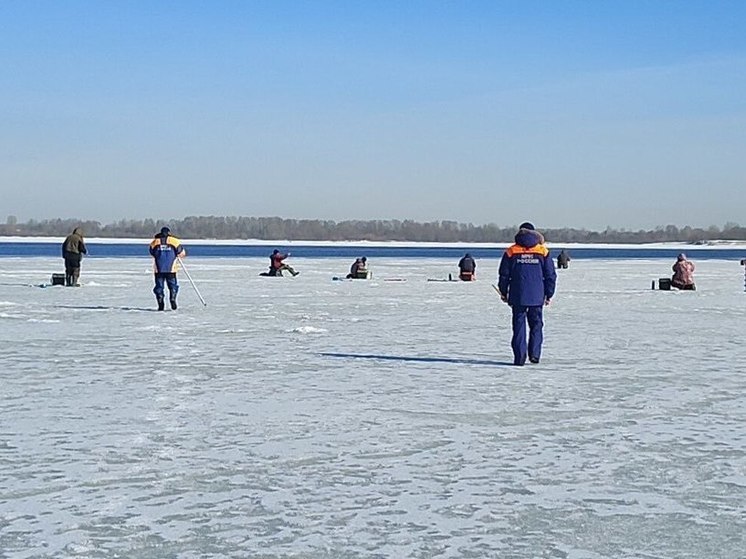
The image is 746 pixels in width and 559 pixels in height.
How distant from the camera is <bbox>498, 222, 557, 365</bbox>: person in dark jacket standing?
9.82 m

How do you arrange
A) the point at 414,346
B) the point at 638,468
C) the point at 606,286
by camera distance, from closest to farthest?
1. the point at 638,468
2. the point at 414,346
3. the point at 606,286

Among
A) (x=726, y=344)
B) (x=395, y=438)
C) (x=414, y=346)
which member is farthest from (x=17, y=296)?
(x=395, y=438)

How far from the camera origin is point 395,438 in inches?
255

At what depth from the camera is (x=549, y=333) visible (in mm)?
13352

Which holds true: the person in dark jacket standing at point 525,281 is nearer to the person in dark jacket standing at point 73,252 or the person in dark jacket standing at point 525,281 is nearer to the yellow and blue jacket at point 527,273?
the yellow and blue jacket at point 527,273

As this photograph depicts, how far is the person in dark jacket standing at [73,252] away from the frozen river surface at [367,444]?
8687 millimetres

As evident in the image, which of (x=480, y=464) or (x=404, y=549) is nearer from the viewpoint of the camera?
(x=404, y=549)

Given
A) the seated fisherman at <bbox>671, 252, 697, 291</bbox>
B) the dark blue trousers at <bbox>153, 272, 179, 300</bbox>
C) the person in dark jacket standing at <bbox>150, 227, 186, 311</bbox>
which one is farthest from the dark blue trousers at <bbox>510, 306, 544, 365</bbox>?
the seated fisherman at <bbox>671, 252, 697, 291</bbox>

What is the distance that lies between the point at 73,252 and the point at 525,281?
49.2 ft

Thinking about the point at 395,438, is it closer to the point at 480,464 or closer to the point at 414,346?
the point at 480,464

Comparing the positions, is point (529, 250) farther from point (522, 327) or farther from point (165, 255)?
point (165, 255)

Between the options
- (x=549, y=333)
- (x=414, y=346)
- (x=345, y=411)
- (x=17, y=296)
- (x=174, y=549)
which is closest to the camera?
(x=174, y=549)

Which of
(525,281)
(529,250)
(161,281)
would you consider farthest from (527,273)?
(161,281)

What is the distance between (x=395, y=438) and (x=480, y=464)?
85 centimetres
